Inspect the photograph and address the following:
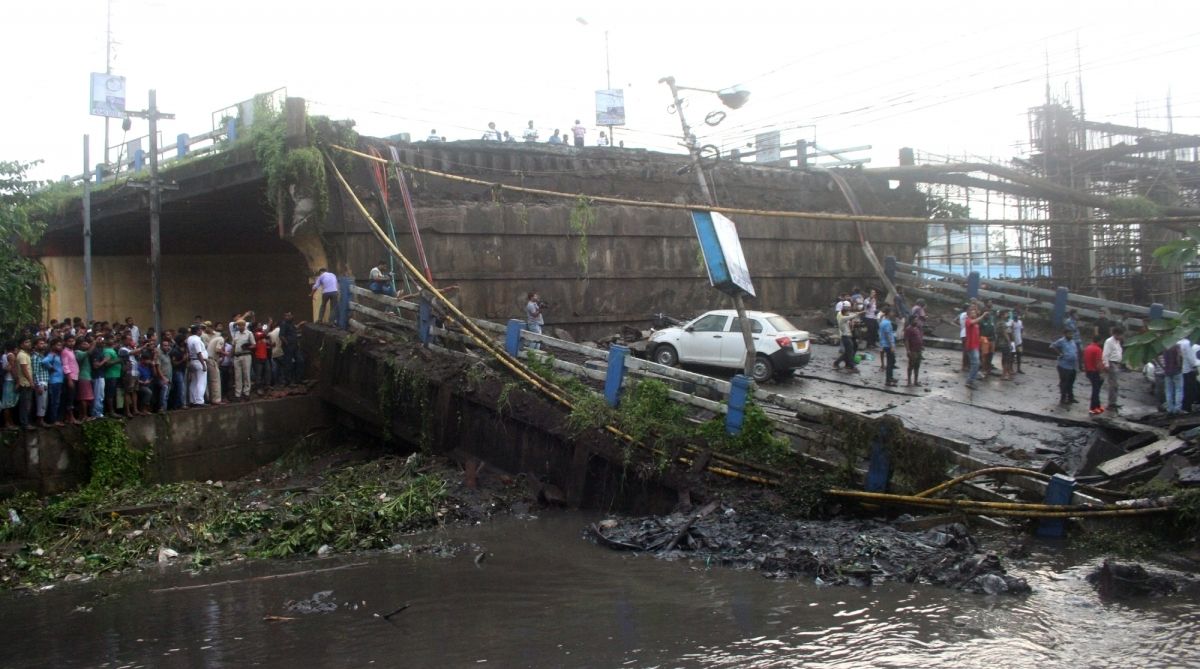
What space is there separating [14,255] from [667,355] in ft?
40.8

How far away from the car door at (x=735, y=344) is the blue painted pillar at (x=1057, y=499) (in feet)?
29.2

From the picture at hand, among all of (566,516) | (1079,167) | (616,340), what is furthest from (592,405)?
(1079,167)

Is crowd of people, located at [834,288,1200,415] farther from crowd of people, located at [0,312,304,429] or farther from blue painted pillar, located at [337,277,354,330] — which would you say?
crowd of people, located at [0,312,304,429]

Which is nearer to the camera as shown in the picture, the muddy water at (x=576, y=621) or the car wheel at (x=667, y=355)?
the muddy water at (x=576, y=621)

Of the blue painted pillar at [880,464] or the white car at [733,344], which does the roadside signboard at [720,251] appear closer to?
the blue painted pillar at [880,464]

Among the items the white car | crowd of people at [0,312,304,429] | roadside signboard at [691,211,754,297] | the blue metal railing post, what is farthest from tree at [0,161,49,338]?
the blue metal railing post

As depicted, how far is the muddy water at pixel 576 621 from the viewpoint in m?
8.03

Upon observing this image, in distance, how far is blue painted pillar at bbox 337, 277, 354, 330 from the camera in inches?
723

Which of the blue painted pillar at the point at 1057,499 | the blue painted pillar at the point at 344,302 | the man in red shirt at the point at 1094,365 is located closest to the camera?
the blue painted pillar at the point at 1057,499

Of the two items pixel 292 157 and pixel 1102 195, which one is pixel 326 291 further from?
pixel 1102 195

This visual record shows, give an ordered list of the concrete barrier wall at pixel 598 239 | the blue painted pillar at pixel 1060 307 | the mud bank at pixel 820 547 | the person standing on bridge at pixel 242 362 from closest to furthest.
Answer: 1. the mud bank at pixel 820 547
2. the person standing on bridge at pixel 242 362
3. the concrete barrier wall at pixel 598 239
4. the blue painted pillar at pixel 1060 307

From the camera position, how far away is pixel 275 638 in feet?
A: 29.8

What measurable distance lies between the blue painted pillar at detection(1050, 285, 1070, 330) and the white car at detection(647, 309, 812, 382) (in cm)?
921

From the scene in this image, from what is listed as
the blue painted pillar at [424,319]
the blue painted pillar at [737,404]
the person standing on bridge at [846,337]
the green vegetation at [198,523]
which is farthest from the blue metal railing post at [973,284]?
the green vegetation at [198,523]
